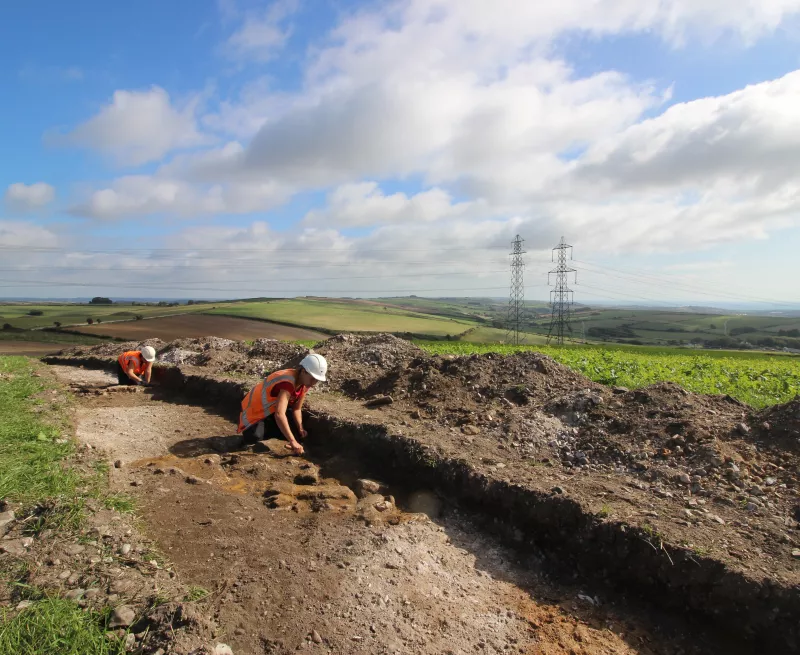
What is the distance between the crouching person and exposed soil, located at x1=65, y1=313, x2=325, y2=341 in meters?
17.0

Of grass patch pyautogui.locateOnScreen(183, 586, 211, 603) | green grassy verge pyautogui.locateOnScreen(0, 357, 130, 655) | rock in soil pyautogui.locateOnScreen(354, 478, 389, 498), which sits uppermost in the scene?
green grassy verge pyautogui.locateOnScreen(0, 357, 130, 655)

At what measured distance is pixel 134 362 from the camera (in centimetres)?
1200

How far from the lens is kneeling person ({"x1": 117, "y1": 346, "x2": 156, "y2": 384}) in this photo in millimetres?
11719

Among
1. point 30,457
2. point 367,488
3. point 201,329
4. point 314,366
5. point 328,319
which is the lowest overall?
point 367,488

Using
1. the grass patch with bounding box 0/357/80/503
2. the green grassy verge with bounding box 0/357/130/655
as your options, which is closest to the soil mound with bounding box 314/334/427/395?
the green grassy verge with bounding box 0/357/130/655

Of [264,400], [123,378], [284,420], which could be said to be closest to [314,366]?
[284,420]

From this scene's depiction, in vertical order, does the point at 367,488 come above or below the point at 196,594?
below

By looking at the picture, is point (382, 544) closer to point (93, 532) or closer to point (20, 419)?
point (93, 532)

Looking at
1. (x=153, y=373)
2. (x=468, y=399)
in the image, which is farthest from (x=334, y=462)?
(x=153, y=373)

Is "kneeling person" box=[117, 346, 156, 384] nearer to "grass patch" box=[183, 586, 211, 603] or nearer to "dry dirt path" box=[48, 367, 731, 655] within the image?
"dry dirt path" box=[48, 367, 731, 655]

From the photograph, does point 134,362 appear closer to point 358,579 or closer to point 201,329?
point 358,579

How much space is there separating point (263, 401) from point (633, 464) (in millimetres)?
4648

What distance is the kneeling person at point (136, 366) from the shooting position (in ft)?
38.4

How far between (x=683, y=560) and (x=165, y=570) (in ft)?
12.5
